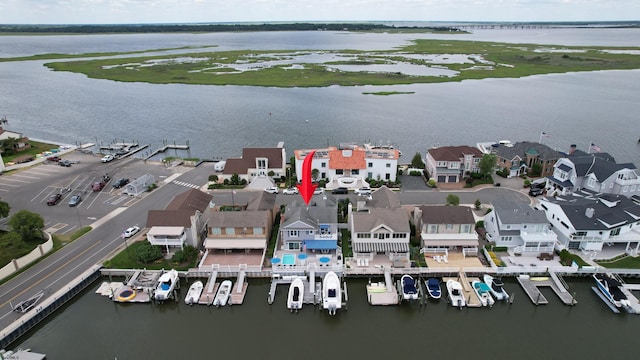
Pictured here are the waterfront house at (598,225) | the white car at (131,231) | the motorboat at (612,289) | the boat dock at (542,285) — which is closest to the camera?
the motorboat at (612,289)

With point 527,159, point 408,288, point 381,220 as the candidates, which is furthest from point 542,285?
point 527,159

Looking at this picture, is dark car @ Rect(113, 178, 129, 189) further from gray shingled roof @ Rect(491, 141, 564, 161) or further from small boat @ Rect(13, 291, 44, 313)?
gray shingled roof @ Rect(491, 141, 564, 161)

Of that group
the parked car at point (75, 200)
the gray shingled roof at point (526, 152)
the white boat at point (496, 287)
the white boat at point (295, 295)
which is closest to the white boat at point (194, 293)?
the white boat at point (295, 295)

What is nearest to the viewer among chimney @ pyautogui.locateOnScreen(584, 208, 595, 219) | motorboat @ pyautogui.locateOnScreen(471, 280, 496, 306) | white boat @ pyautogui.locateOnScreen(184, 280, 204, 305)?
motorboat @ pyautogui.locateOnScreen(471, 280, 496, 306)

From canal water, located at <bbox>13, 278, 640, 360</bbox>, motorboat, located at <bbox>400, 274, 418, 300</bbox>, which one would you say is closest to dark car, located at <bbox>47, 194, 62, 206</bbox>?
canal water, located at <bbox>13, 278, 640, 360</bbox>

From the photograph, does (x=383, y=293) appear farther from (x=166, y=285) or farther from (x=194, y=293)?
(x=166, y=285)

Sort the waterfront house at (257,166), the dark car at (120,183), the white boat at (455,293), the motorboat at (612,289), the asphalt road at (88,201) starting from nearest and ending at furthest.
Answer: the motorboat at (612,289) → the white boat at (455,293) → the asphalt road at (88,201) → the dark car at (120,183) → the waterfront house at (257,166)

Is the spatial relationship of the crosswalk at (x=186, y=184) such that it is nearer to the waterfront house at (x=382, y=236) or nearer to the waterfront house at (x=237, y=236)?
the waterfront house at (x=237, y=236)
